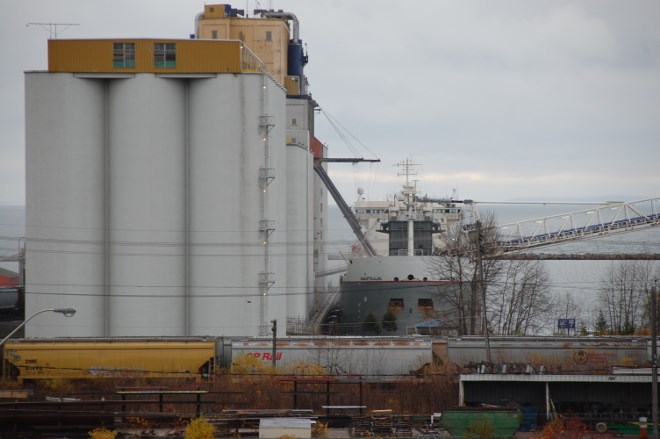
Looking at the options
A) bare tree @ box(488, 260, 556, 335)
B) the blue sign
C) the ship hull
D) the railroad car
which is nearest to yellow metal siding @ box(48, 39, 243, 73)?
the railroad car

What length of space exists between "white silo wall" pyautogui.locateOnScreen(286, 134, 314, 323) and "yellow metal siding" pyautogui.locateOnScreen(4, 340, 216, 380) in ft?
47.9

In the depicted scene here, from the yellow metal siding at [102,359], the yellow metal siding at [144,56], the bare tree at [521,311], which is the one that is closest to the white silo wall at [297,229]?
the bare tree at [521,311]

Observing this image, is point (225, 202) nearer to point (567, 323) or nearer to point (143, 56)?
point (143, 56)

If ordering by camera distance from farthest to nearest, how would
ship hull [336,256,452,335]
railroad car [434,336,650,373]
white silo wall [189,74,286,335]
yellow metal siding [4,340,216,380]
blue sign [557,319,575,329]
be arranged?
ship hull [336,256,452,335]
blue sign [557,319,575,329]
white silo wall [189,74,286,335]
railroad car [434,336,650,373]
yellow metal siding [4,340,216,380]

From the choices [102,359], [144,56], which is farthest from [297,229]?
[102,359]

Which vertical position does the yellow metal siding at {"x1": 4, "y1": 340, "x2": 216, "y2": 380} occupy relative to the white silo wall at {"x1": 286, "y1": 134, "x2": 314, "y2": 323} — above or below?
below

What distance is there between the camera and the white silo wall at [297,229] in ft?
153

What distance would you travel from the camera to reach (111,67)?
123ft

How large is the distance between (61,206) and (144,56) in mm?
6135

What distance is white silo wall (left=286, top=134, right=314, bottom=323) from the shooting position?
46.6 metres

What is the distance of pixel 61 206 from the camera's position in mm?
37094

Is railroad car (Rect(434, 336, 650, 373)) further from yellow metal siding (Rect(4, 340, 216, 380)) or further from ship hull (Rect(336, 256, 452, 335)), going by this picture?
ship hull (Rect(336, 256, 452, 335))

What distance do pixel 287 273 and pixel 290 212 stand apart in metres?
3.26

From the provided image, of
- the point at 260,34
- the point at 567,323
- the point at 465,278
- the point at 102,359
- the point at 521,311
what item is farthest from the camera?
the point at 465,278
